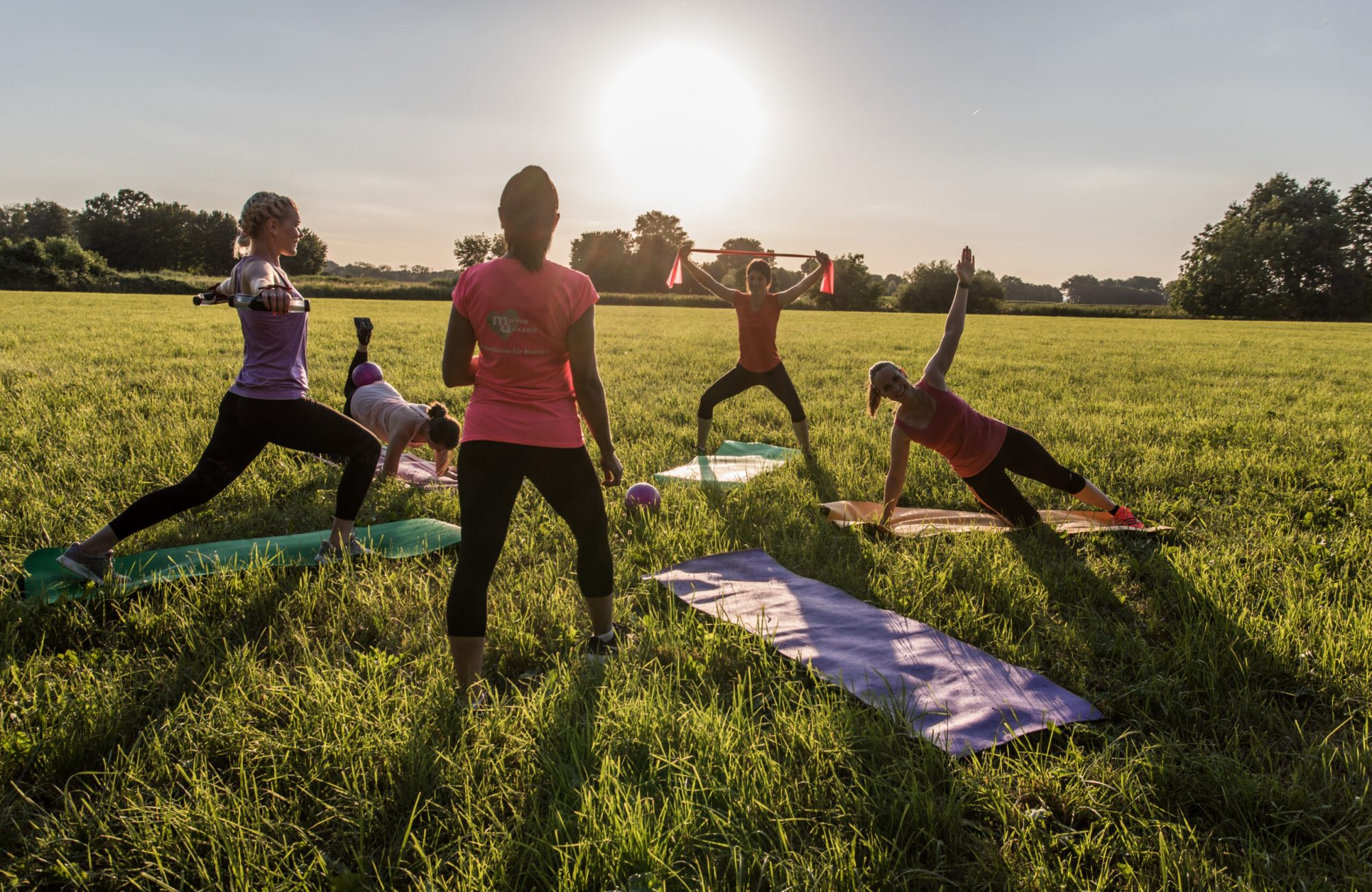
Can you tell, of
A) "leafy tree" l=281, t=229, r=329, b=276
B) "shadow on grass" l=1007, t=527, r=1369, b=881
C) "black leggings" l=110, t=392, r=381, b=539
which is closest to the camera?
"shadow on grass" l=1007, t=527, r=1369, b=881

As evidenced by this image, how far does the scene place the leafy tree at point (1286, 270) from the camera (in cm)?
6562

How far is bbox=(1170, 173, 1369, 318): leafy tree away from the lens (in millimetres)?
65625

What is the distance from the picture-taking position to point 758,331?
7176mm

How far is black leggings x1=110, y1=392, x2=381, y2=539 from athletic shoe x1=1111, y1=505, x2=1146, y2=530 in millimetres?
5239

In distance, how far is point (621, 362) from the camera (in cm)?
1556

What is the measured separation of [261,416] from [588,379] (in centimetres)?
233

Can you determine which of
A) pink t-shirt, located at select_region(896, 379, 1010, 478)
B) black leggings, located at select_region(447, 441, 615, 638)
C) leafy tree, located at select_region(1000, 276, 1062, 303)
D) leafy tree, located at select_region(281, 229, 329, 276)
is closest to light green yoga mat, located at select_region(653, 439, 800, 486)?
pink t-shirt, located at select_region(896, 379, 1010, 478)

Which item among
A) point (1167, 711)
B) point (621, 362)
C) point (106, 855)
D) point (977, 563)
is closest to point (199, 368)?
point (621, 362)

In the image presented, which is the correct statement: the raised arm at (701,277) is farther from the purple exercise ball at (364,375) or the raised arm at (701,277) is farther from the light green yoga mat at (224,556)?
the light green yoga mat at (224,556)

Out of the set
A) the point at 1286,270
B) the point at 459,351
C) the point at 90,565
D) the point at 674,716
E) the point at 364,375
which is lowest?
the point at 674,716

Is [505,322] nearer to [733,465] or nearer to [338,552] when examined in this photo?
[338,552]

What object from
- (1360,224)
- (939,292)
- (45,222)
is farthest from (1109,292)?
(45,222)

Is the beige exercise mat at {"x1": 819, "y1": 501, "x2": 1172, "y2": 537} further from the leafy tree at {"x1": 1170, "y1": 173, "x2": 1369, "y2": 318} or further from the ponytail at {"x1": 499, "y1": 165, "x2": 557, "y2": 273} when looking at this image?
the leafy tree at {"x1": 1170, "y1": 173, "x2": 1369, "y2": 318}

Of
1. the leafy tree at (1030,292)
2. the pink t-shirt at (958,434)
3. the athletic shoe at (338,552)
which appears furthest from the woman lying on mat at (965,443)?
the leafy tree at (1030,292)
